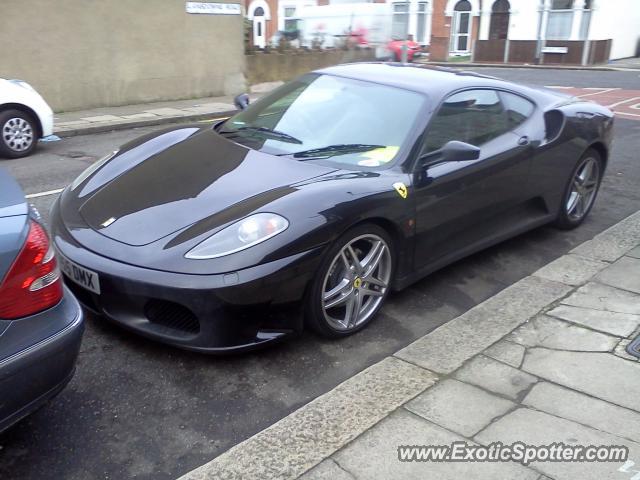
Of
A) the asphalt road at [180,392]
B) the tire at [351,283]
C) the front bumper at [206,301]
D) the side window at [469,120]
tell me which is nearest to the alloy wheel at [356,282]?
the tire at [351,283]

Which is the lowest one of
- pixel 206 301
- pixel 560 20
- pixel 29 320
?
pixel 206 301

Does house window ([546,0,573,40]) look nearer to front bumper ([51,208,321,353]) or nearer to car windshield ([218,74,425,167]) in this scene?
car windshield ([218,74,425,167])

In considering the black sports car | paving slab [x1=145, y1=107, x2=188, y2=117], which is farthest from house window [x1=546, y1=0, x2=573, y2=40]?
the black sports car

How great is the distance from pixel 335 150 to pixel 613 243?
8.58ft

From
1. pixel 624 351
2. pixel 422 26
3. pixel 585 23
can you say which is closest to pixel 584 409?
pixel 624 351

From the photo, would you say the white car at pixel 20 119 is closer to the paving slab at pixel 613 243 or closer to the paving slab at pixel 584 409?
the paving slab at pixel 613 243

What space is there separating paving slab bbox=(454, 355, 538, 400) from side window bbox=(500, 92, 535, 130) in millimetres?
2077

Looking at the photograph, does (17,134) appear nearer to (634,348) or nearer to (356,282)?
(356,282)

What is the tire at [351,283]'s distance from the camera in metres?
3.22

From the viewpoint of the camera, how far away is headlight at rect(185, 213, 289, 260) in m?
2.95

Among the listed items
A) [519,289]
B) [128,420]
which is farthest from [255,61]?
[128,420]

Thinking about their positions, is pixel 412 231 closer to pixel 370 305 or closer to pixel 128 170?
pixel 370 305

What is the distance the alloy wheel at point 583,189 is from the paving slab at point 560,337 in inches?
76.3

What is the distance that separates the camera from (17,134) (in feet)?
26.0
